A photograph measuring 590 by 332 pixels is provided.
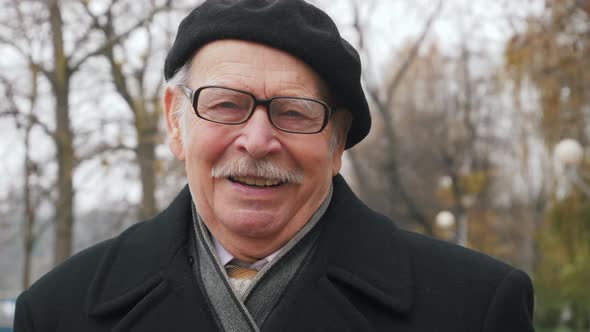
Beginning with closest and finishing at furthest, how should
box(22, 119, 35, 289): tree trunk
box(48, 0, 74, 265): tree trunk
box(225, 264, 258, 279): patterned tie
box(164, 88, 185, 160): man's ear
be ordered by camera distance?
box(225, 264, 258, 279): patterned tie, box(164, 88, 185, 160): man's ear, box(48, 0, 74, 265): tree trunk, box(22, 119, 35, 289): tree trunk

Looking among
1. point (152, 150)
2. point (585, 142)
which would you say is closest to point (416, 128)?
point (585, 142)

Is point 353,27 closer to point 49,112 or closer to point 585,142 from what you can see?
point 49,112

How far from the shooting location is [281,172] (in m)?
2.36

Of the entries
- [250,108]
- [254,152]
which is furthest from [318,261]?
[250,108]

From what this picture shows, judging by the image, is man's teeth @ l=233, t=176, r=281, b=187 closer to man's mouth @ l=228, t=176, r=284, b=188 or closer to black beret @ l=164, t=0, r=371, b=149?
man's mouth @ l=228, t=176, r=284, b=188

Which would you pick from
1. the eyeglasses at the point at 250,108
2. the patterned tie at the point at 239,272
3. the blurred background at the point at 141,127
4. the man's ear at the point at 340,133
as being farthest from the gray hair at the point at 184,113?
the blurred background at the point at 141,127

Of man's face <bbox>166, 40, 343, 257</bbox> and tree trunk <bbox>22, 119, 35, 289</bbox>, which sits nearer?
man's face <bbox>166, 40, 343, 257</bbox>

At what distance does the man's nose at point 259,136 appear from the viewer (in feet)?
7.51

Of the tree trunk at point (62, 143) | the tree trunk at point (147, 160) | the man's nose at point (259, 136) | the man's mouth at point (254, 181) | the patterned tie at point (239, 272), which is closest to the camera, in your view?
the man's nose at point (259, 136)

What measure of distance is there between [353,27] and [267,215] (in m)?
11.9

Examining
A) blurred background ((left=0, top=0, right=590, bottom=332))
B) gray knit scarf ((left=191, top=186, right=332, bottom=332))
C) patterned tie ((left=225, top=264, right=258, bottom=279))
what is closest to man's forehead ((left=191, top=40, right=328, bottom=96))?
gray knit scarf ((left=191, top=186, right=332, bottom=332))

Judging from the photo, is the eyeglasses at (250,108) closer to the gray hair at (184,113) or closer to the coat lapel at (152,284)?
the gray hair at (184,113)

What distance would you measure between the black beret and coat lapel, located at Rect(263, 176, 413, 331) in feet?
1.42

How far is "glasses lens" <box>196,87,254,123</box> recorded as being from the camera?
234 centimetres
